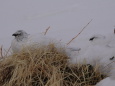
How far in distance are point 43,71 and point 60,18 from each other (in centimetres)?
108

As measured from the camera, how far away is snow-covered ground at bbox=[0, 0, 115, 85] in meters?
1.87

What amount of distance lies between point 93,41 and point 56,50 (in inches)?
10.0

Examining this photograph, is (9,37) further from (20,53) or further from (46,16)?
(20,53)

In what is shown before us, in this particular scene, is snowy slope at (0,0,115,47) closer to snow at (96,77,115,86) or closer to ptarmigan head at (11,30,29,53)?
ptarmigan head at (11,30,29,53)

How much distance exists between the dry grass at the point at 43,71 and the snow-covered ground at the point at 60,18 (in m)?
0.22

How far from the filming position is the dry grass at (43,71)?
1296 millimetres

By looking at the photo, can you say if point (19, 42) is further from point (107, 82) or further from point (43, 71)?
point (107, 82)

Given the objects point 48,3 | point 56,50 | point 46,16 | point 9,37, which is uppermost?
point 48,3

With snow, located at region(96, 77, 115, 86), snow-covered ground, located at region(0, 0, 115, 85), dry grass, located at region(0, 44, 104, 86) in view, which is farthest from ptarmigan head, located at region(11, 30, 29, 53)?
snow, located at region(96, 77, 115, 86)

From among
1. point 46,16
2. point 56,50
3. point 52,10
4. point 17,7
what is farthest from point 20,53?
point 17,7

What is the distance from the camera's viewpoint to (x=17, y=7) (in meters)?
2.84

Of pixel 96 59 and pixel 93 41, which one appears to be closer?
pixel 96 59

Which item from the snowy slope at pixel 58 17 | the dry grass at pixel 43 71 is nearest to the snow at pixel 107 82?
the dry grass at pixel 43 71

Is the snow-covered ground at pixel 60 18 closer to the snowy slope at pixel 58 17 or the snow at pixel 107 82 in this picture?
the snowy slope at pixel 58 17
